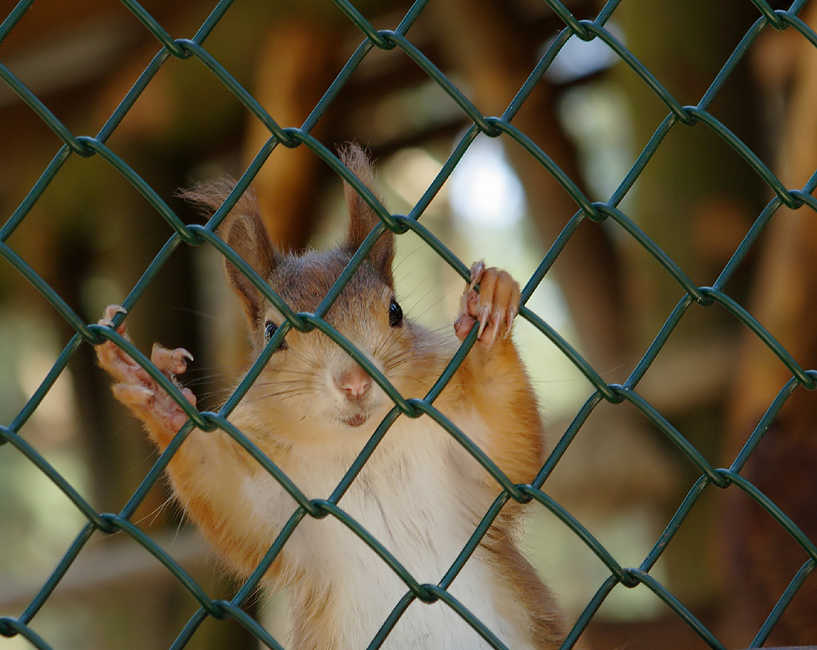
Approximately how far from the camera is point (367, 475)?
6.56 ft

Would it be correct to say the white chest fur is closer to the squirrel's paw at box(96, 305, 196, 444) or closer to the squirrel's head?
the squirrel's head

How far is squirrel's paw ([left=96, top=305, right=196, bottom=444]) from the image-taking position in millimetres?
1614

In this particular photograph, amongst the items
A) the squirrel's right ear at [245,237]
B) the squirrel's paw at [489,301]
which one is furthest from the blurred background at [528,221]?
the squirrel's paw at [489,301]

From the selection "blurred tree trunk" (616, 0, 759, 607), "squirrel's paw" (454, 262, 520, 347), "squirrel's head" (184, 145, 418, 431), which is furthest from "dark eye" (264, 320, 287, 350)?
"blurred tree trunk" (616, 0, 759, 607)

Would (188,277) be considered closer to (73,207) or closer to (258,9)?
(73,207)

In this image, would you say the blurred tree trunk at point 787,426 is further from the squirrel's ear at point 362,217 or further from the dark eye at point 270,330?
the dark eye at point 270,330

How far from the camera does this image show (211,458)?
1.87 metres

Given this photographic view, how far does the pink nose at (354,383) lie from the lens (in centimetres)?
177

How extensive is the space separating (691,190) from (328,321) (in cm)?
188

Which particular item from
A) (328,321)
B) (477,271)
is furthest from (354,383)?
(477,271)

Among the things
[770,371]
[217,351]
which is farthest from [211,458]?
[217,351]

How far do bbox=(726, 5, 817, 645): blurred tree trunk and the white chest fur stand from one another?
1.06 meters

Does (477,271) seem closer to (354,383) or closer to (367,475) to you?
(354,383)

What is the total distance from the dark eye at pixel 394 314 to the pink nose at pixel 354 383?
284 millimetres
